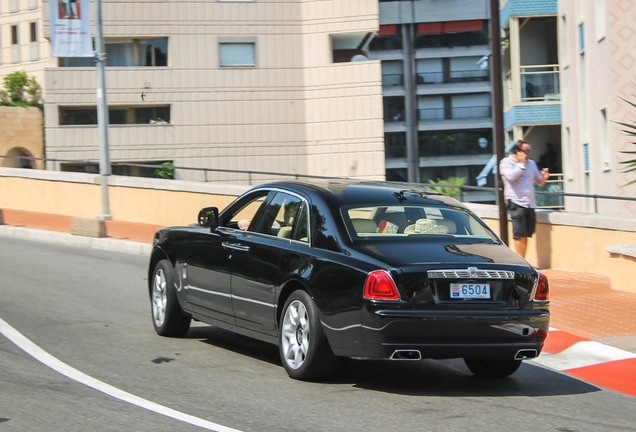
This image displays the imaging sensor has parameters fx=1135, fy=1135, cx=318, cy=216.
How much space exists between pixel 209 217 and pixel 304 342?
91.1 inches

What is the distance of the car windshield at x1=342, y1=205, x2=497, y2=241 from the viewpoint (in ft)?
28.6

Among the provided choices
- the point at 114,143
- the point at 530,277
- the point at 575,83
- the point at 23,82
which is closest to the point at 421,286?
the point at 530,277

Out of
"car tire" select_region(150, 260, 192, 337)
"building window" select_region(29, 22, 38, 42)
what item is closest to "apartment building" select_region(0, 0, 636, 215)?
"building window" select_region(29, 22, 38, 42)

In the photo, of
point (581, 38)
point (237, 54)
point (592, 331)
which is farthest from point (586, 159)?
point (237, 54)

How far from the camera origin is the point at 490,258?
27.6 ft

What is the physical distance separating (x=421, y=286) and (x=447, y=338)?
41 centimetres

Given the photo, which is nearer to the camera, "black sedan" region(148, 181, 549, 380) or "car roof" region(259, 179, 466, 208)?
"black sedan" region(148, 181, 549, 380)

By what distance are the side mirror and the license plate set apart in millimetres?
2962

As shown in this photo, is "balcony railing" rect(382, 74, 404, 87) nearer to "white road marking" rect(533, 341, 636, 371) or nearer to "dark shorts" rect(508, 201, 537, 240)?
"dark shorts" rect(508, 201, 537, 240)

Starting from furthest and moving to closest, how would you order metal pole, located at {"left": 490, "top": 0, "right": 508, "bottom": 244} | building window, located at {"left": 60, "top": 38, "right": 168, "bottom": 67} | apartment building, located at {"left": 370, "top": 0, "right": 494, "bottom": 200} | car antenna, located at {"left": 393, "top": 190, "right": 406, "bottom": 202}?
apartment building, located at {"left": 370, "top": 0, "right": 494, "bottom": 200} < building window, located at {"left": 60, "top": 38, "right": 168, "bottom": 67} < metal pole, located at {"left": 490, "top": 0, "right": 508, "bottom": 244} < car antenna, located at {"left": 393, "top": 190, "right": 406, "bottom": 202}

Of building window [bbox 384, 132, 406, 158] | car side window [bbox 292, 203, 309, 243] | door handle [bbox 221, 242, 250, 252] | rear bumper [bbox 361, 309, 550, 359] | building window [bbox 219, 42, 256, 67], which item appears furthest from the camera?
building window [bbox 384, 132, 406, 158]

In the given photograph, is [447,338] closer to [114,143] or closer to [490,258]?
[490,258]

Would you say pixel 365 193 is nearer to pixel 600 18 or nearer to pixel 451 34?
pixel 600 18

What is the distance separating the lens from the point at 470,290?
8.09m
